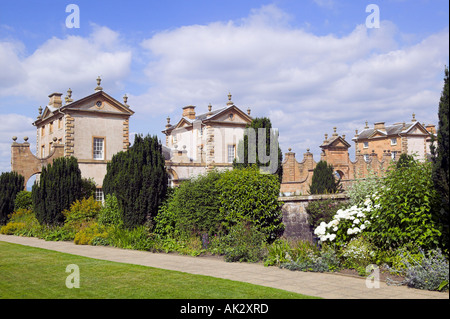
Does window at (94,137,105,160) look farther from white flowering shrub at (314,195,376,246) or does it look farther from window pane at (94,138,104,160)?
white flowering shrub at (314,195,376,246)

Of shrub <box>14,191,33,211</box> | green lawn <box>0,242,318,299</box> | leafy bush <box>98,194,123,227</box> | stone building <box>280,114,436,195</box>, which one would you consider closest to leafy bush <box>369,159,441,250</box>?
green lawn <box>0,242,318,299</box>

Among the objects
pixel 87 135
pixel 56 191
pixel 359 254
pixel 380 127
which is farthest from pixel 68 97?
pixel 380 127

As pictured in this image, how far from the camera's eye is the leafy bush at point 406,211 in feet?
27.9

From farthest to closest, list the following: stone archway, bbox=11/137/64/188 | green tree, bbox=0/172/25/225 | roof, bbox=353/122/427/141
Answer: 1. roof, bbox=353/122/427/141
2. stone archway, bbox=11/137/64/188
3. green tree, bbox=0/172/25/225

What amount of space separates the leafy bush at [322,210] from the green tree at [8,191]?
2038cm

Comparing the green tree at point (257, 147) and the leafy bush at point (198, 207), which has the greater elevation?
the green tree at point (257, 147)

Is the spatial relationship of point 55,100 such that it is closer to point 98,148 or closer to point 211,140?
point 98,148

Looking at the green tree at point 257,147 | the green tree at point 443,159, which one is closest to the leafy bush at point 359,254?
the green tree at point 443,159

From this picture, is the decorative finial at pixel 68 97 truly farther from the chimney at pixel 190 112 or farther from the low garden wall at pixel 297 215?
the low garden wall at pixel 297 215

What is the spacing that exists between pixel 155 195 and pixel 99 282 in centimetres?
757

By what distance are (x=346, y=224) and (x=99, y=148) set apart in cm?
3007

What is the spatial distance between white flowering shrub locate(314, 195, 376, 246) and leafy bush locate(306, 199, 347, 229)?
1045 mm

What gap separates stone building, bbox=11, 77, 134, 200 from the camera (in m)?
35.8

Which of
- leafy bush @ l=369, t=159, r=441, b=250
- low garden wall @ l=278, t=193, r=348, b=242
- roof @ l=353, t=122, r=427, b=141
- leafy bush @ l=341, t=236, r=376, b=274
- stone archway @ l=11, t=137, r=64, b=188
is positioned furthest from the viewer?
roof @ l=353, t=122, r=427, b=141
